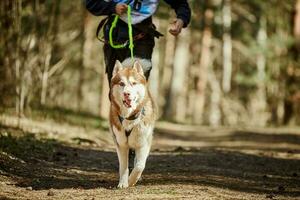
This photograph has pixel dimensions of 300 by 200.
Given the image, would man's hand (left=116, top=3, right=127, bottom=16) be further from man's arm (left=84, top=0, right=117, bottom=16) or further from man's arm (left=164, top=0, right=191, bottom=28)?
man's arm (left=164, top=0, right=191, bottom=28)

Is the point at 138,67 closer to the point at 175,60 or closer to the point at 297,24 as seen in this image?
the point at 297,24

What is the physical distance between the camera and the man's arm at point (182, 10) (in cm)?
753

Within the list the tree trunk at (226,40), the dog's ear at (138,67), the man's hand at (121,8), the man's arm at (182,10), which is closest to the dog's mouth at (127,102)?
the dog's ear at (138,67)

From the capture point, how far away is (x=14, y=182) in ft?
22.6

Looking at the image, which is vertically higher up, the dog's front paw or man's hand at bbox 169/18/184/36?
man's hand at bbox 169/18/184/36

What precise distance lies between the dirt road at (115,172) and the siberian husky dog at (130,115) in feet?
0.91

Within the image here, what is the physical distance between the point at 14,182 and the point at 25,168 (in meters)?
1.05

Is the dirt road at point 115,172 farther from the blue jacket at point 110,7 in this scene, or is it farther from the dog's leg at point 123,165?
the blue jacket at point 110,7

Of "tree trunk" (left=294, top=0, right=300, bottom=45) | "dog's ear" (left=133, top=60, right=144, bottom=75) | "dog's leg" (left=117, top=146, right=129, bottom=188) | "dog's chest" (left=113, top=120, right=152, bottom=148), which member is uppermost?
"tree trunk" (left=294, top=0, right=300, bottom=45)

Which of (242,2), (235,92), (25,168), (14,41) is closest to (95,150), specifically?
(14,41)

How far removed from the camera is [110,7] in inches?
281

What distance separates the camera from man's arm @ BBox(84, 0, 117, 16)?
23.4 feet

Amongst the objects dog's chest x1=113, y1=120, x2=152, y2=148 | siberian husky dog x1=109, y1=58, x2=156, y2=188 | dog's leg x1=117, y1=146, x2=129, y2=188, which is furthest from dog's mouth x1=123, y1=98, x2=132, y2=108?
dog's leg x1=117, y1=146, x2=129, y2=188

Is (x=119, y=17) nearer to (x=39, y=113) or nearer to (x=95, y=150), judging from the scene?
(x=95, y=150)
